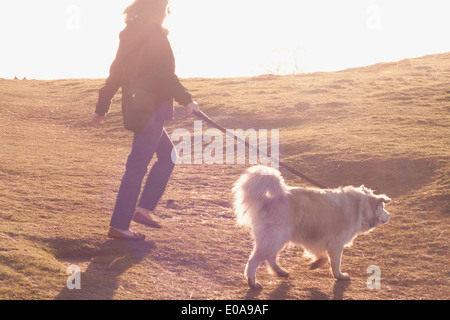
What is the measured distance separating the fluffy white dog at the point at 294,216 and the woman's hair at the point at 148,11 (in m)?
2.14

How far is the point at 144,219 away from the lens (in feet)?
25.9

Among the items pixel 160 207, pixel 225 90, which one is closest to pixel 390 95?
pixel 225 90

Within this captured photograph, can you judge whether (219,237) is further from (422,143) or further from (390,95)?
(390,95)

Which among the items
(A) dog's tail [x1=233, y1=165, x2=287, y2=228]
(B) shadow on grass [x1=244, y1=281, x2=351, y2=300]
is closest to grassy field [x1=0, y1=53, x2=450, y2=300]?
(B) shadow on grass [x1=244, y1=281, x2=351, y2=300]

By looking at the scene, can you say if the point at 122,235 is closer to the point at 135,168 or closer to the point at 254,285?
the point at 135,168

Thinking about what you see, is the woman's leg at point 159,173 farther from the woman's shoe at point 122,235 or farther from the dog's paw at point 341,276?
the dog's paw at point 341,276

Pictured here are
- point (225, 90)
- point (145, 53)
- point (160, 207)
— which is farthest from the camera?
point (225, 90)

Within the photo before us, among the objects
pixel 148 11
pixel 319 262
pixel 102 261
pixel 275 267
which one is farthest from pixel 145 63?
pixel 319 262

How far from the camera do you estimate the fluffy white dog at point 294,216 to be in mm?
6324

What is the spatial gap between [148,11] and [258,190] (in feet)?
8.26

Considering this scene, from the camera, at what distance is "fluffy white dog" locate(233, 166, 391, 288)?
20.7ft

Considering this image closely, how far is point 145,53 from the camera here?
6863mm
